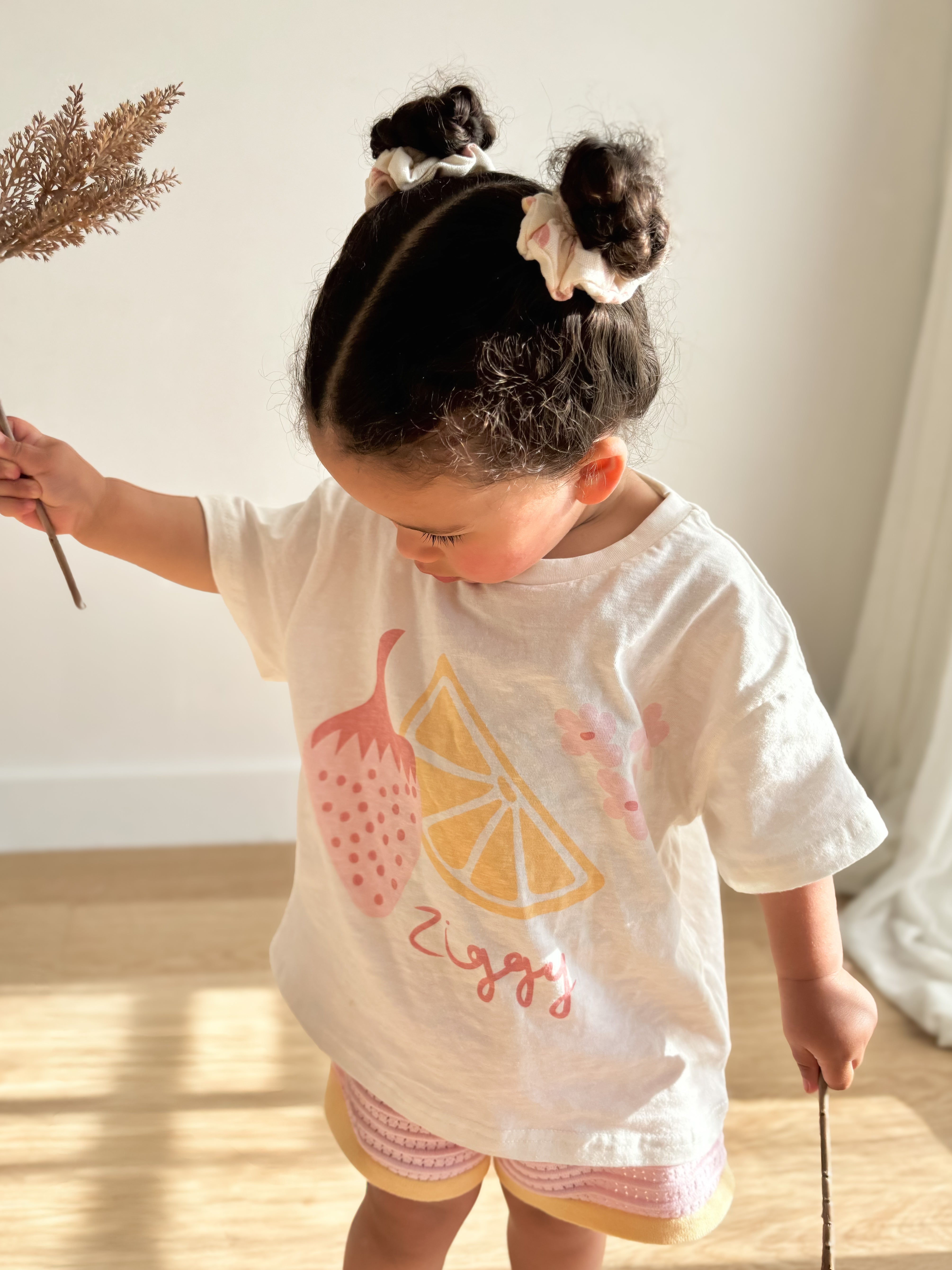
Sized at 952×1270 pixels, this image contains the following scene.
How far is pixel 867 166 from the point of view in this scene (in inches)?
58.3

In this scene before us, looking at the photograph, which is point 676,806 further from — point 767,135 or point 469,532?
point 767,135

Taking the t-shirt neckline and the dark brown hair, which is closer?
the dark brown hair

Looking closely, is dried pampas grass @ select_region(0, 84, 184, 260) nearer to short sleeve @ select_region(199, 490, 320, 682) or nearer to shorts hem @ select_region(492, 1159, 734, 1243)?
short sleeve @ select_region(199, 490, 320, 682)

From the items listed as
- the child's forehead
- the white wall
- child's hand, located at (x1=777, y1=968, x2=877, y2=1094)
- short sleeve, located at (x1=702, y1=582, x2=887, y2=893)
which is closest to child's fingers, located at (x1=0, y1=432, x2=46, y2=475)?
the child's forehead

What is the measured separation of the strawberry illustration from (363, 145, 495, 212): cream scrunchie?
0.94ft

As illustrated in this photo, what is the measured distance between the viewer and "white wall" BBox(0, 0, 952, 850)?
4.30 feet

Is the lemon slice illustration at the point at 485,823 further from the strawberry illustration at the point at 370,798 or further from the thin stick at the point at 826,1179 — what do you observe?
the thin stick at the point at 826,1179

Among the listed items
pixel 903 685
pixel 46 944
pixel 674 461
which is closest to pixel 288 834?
pixel 46 944

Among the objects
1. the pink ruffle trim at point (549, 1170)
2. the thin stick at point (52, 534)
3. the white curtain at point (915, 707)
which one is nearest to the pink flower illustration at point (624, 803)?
the pink ruffle trim at point (549, 1170)

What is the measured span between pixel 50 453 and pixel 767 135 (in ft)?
3.57

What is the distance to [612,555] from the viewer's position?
72 centimetres

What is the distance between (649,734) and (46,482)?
0.42 m

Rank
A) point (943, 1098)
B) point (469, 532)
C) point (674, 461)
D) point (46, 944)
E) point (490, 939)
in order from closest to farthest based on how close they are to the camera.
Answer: point (469, 532) → point (490, 939) → point (943, 1098) → point (46, 944) → point (674, 461)

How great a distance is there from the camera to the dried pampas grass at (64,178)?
1.81 feet
